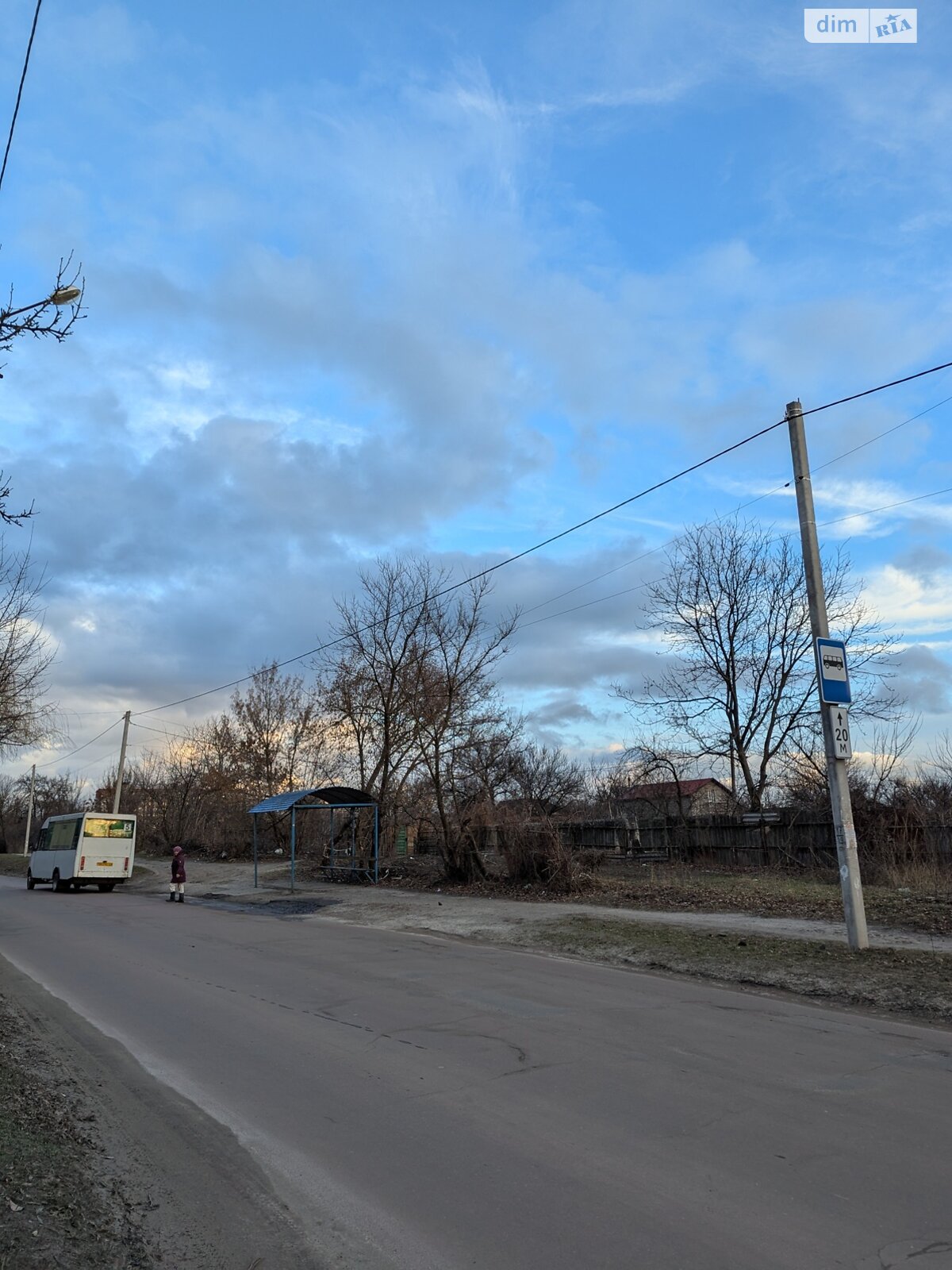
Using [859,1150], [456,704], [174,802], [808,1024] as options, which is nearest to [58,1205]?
[859,1150]

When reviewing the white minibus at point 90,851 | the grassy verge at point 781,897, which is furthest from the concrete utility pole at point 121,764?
the grassy verge at point 781,897

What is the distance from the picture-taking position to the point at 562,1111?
232 inches

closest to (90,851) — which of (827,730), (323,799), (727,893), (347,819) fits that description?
(347,819)

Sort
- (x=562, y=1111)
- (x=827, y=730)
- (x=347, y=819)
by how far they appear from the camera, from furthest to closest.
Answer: (x=347, y=819) → (x=827, y=730) → (x=562, y=1111)

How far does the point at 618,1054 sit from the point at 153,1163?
12.0 ft

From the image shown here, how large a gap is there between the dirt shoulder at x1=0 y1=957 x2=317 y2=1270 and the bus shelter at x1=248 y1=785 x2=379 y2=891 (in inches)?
757

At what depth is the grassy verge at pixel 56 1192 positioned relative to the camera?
3.73 meters

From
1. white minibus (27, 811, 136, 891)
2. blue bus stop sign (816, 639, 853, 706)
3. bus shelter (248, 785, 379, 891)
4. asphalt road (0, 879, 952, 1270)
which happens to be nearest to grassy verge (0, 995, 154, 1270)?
asphalt road (0, 879, 952, 1270)

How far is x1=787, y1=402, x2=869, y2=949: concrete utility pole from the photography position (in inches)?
464

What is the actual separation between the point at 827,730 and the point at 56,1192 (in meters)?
10.5

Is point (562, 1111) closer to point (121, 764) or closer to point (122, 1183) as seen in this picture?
point (122, 1183)

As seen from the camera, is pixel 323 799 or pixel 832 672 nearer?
pixel 832 672

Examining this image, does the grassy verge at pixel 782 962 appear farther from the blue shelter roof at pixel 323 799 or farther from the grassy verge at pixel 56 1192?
the blue shelter roof at pixel 323 799

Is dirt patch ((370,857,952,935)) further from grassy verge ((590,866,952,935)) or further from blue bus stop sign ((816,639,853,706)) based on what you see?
blue bus stop sign ((816,639,853,706))
